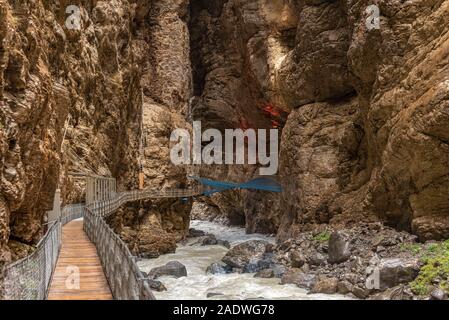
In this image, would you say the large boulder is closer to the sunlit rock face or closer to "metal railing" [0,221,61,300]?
the sunlit rock face

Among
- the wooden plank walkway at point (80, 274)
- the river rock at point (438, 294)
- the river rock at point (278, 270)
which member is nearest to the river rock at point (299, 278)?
the river rock at point (278, 270)

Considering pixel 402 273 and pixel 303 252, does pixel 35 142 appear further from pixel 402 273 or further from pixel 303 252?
pixel 303 252

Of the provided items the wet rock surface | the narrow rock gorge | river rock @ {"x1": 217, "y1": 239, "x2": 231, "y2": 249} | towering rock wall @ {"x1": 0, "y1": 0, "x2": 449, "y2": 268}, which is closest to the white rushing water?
the wet rock surface

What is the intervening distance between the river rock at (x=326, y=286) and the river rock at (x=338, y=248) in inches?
77.6

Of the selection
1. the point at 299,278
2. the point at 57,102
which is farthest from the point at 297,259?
the point at 57,102

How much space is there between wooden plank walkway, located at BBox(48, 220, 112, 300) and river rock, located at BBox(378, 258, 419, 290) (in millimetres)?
10325

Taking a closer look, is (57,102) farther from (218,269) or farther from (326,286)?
(218,269)

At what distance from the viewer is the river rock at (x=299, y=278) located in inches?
781

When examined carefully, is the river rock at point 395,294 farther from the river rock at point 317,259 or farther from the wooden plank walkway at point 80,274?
the wooden plank walkway at point 80,274

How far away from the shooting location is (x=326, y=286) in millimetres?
18250

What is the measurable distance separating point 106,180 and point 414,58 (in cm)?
1928

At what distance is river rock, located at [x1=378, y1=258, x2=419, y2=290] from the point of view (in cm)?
1584

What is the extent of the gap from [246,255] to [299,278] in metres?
6.88
